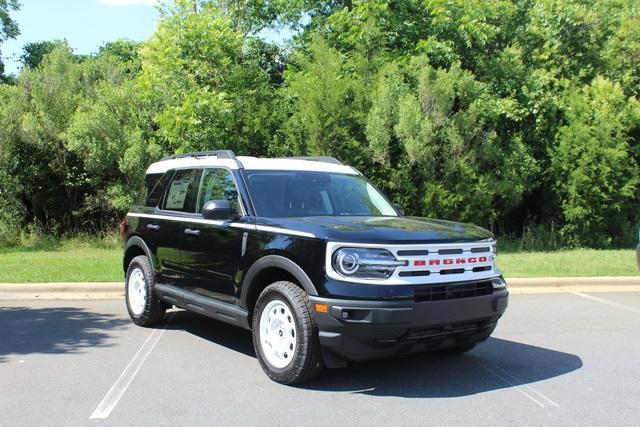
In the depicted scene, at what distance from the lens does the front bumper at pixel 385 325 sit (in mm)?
4637

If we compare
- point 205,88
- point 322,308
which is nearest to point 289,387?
point 322,308

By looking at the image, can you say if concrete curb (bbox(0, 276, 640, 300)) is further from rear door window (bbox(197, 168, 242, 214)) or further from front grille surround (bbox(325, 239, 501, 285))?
front grille surround (bbox(325, 239, 501, 285))

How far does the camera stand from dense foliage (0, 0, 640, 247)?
14.4 metres

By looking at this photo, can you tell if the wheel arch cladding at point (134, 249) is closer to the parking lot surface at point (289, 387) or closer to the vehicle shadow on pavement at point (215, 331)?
the parking lot surface at point (289, 387)

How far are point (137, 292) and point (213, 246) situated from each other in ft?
6.97

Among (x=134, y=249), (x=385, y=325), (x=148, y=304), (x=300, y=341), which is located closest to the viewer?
(x=385, y=325)

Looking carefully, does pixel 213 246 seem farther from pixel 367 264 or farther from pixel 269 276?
pixel 367 264

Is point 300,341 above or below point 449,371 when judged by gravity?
above

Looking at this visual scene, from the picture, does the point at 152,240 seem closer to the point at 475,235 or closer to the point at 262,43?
the point at 475,235

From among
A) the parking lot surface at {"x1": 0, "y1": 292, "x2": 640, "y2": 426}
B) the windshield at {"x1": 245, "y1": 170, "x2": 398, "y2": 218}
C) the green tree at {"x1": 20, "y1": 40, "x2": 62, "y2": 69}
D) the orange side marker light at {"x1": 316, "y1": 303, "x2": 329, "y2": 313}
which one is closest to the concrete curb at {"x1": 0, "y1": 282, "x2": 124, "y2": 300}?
the parking lot surface at {"x1": 0, "y1": 292, "x2": 640, "y2": 426}

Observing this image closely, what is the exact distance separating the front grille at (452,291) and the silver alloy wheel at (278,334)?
3.48 ft


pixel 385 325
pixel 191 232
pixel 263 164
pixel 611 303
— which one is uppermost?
pixel 263 164

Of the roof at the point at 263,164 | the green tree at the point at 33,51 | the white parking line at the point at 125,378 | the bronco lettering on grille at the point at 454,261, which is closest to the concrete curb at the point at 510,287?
the white parking line at the point at 125,378

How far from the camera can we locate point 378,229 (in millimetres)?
4992
